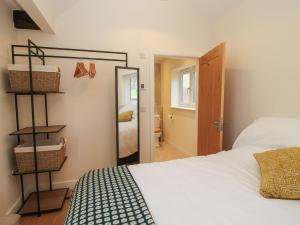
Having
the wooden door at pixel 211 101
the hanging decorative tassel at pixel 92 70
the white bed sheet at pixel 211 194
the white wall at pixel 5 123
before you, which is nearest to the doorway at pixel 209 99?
the wooden door at pixel 211 101

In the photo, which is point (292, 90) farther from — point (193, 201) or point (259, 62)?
point (193, 201)

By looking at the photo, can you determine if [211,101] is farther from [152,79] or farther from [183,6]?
[183,6]

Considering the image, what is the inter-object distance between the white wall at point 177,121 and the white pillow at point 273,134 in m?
1.73

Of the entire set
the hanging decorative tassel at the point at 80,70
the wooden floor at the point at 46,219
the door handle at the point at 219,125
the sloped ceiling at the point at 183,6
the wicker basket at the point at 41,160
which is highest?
the sloped ceiling at the point at 183,6

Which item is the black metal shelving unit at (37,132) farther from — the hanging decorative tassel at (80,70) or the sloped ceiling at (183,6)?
the sloped ceiling at (183,6)

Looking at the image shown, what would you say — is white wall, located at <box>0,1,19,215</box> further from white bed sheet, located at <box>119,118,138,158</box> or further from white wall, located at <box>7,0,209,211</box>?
white bed sheet, located at <box>119,118,138,158</box>

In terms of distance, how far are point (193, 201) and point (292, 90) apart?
1554 millimetres

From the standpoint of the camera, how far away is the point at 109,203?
0.96m

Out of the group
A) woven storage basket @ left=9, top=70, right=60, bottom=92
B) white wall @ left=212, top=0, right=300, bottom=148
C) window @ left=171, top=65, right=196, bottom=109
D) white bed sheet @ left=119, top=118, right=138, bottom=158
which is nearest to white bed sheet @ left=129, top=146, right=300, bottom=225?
white wall @ left=212, top=0, right=300, bottom=148

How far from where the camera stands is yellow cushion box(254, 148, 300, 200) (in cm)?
100

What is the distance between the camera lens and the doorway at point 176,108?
378 centimetres

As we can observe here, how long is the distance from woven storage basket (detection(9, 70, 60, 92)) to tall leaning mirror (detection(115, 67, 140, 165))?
745 mm

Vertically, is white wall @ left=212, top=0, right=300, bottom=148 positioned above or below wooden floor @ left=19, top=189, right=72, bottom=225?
above

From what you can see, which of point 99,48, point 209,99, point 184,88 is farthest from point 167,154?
point 99,48
